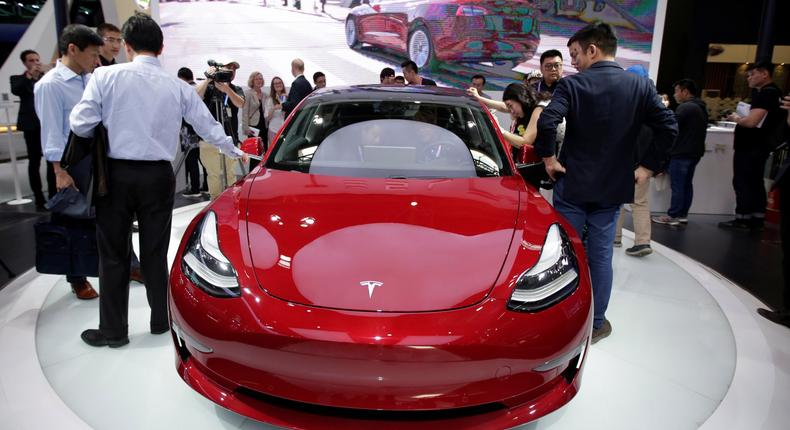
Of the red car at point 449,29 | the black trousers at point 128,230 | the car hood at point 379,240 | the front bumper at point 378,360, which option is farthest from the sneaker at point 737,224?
the black trousers at point 128,230

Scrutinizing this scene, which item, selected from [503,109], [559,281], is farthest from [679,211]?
[559,281]

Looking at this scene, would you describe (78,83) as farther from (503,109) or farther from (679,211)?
(679,211)

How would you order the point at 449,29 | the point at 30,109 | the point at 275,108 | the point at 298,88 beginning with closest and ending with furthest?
the point at 30,109 → the point at 298,88 → the point at 275,108 → the point at 449,29

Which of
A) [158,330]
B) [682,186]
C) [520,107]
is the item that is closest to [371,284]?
[158,330]

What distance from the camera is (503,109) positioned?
3625mm

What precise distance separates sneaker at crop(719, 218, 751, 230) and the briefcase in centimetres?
535

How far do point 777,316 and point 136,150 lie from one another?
3.29m

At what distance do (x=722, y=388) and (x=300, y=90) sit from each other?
17.1 feet

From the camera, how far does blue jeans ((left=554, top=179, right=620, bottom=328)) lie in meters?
2.36

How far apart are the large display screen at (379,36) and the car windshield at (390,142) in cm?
586

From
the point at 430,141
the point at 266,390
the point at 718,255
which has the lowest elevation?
the point at 718,255

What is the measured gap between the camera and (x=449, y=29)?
782cm

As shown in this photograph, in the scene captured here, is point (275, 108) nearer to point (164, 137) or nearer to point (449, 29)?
point (449, 29)

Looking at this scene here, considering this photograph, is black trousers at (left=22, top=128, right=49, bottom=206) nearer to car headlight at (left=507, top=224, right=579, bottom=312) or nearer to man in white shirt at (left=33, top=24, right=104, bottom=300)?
man in white shirt at (left=33, top=24, right=104, bottom=300)
